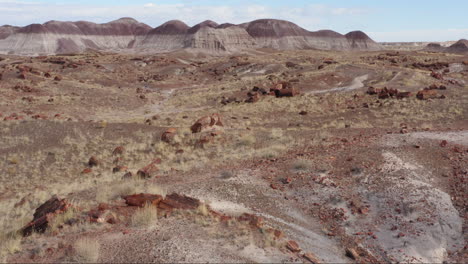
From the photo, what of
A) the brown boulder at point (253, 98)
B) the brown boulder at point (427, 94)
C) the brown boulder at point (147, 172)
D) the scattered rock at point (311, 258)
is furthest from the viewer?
the brown boulder at point (253, 98)

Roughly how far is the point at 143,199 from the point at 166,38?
125m

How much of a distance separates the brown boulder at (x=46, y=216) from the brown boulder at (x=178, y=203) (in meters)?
2.13

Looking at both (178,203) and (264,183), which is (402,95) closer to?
(264,183)

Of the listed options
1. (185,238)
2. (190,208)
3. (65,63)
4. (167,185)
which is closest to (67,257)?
(185,238)

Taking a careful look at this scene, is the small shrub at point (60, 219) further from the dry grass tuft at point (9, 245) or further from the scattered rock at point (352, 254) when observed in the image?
the scattered rock at point (352, 254)

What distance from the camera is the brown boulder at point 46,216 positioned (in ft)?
25.2

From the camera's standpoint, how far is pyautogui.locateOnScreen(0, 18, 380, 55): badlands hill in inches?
4262

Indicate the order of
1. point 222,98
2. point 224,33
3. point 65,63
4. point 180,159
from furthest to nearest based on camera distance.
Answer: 1. point 224,33
2. point 65,63
3. point 222,98
4. point 180,159

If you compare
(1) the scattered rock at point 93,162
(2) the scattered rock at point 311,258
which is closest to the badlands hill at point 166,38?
(1) the scattered rock at point 93,162

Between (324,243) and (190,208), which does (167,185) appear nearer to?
(190,208)

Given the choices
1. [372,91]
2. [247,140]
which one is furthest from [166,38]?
[247,140]

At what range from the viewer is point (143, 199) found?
8703mm

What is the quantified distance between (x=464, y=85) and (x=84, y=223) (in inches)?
1384

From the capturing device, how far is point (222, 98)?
35500mm
